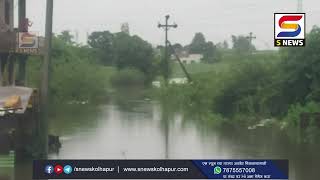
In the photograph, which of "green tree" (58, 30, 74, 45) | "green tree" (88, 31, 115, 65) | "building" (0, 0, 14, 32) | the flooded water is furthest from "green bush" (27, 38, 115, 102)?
"green tree" (88, 31, 115, 65)

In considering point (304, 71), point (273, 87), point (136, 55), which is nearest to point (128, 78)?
point (136, 55)

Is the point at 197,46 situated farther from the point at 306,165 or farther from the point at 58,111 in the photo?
the point at 306,165

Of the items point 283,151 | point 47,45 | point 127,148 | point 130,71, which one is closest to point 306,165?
point 283,151

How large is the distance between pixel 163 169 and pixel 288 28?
22.6ft

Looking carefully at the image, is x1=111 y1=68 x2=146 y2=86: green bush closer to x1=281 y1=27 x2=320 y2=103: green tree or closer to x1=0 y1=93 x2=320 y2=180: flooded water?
x1=0 y1=93 x2=320 y2=180: flooded water

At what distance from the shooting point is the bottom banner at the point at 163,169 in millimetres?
10539

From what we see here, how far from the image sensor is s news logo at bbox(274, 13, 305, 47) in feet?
51.5

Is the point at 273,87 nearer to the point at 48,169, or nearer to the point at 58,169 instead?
the point at 58,169

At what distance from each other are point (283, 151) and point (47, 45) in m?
12.6

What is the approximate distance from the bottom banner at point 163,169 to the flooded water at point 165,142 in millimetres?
4024

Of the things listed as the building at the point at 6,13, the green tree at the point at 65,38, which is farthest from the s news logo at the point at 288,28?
the green tree at the point at 65,38

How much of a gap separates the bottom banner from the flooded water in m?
4.02

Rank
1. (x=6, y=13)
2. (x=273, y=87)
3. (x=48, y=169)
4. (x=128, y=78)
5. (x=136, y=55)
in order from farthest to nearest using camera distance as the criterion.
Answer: (x=136, y=55) < (x=128, y=78) < (x=273, y=87) < (x=6, y=13) < (x=48, y=169)

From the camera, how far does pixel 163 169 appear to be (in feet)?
→ 35.7
